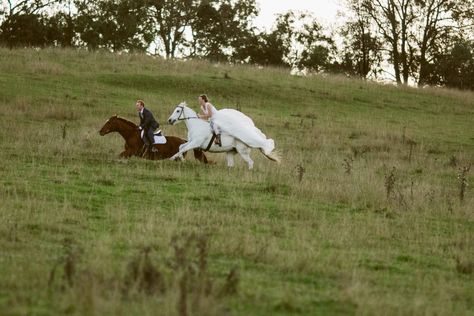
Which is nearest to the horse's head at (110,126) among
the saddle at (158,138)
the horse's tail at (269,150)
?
the saddle at (158,138)

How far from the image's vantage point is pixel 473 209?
1756 cm

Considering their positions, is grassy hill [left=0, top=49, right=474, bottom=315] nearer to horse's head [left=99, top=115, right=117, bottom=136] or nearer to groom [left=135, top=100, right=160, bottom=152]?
horse's head [left=99, top=115, right=117, bottom=136]

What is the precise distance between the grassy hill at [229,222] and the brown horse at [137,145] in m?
0.83

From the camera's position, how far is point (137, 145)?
23.0 metres

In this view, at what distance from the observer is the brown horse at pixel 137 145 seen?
2298cm

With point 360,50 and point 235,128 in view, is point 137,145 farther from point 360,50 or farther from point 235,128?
point 360,50

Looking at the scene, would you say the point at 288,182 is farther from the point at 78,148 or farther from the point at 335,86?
the point at 335,86

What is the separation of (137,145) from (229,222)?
9226 millimetres

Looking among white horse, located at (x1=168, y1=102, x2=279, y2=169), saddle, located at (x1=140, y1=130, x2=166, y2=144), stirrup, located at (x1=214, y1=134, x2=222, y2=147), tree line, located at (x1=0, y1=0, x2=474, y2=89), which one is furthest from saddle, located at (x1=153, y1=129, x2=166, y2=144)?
tree line, located at (x1=0, y1=0, x2=474, y2=89)

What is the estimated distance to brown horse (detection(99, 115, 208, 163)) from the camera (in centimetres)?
2298

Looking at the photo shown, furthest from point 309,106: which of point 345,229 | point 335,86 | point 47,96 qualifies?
point 345,229

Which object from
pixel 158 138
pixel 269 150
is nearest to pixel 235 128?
pixel 269 150

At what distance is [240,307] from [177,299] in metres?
0.85

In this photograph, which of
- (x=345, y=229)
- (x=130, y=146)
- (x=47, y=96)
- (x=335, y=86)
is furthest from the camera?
(x=335, y=86)
